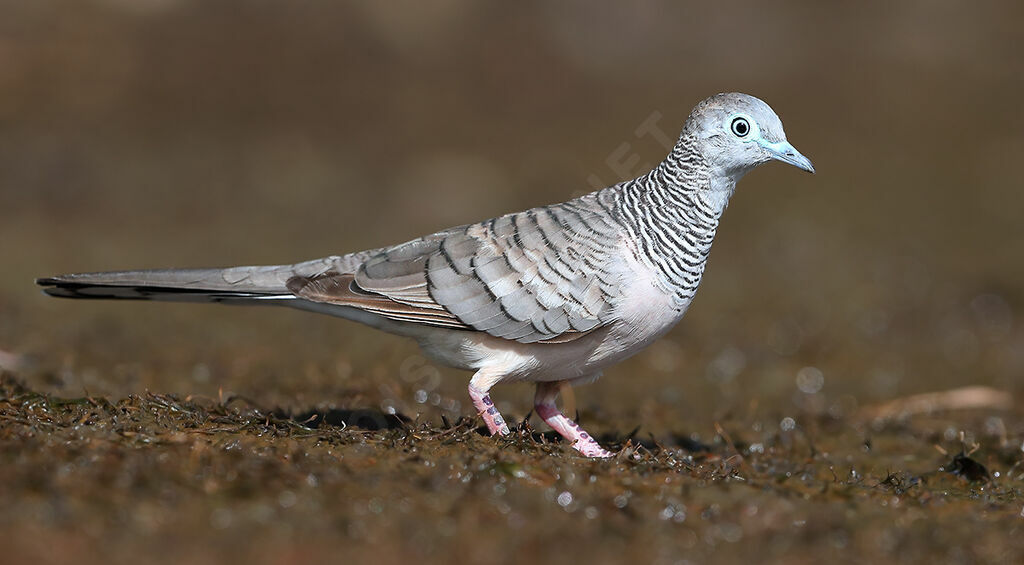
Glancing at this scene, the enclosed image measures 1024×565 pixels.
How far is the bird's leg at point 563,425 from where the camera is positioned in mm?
5460

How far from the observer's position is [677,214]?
5.41 metres

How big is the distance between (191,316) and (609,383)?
4099 mm

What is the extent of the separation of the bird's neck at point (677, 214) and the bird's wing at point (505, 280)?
0.54ft

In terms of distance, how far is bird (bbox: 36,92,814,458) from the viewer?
17.3 feet

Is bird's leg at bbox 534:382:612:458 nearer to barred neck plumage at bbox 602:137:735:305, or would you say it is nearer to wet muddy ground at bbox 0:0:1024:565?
wet muddy ground at bbox 0:0:1024:565

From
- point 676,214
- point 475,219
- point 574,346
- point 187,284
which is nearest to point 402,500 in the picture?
point 574,346

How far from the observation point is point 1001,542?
423 cm

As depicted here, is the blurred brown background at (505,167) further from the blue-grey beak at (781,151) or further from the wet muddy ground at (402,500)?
the blue-grey beak at (781,151)

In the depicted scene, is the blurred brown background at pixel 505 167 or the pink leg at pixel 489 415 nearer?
the pink leg at pixel 489 415

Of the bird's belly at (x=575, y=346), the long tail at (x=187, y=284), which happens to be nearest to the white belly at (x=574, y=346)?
the bird's belly at (x=575, y=346)

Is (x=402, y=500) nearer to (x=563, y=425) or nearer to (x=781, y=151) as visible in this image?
(x=563, y=425)

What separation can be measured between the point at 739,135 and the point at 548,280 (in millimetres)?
1240

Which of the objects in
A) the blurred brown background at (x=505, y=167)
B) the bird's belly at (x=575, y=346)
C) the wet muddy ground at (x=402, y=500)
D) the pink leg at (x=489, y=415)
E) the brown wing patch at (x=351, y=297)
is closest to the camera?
the wet muddy ground at (x=402, y=500)

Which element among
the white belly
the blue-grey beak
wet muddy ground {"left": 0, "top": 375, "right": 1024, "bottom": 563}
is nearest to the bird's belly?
the white belly
